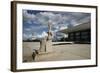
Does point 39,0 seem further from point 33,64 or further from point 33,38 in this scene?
point 33,64

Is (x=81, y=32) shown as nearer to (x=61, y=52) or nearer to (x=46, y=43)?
(x=61, y=52)

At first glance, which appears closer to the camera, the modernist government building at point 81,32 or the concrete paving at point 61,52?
the concrete paving at point 61,52

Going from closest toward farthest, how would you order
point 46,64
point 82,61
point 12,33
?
point 12,33 < point 46,64 < point 82,61

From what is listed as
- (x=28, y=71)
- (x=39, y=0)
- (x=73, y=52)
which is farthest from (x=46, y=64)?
(x=39, y=0)

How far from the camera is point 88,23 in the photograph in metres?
2.15

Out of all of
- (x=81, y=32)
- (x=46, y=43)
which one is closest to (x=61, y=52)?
(x=46, y=43)

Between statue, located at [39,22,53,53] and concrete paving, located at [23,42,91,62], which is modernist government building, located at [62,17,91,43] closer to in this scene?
concrete paving, located at [23,42,91,62]

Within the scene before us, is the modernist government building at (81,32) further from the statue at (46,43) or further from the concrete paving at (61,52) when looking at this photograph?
the statue at (46,43)

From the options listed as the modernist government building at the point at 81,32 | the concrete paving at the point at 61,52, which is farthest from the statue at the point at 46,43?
the modernist government building at the point at 81,32

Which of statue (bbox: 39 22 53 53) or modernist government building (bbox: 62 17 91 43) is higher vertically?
modernist government building (bbox: 62 17 91 43)

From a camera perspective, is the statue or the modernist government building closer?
the statue

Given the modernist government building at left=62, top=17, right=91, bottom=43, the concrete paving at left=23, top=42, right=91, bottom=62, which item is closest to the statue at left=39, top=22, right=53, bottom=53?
the concrete paving at left=23, top=42, right=91, bottom=62

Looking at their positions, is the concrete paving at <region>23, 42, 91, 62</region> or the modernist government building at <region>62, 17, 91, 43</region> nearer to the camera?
the concrete paving at <region>23, 42, 91, 62</region>

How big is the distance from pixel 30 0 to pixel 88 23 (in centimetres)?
69
